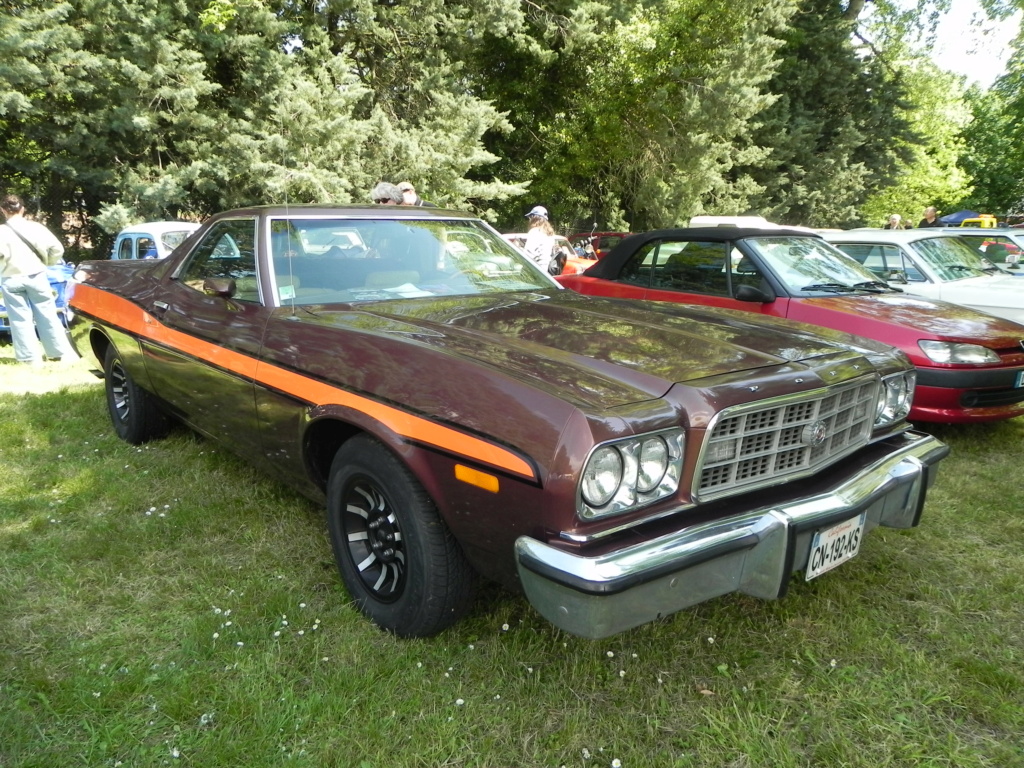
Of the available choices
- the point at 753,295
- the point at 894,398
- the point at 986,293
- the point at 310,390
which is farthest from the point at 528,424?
the point at 986,293

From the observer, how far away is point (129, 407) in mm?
4586

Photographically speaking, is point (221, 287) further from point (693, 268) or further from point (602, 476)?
point (693, 268)

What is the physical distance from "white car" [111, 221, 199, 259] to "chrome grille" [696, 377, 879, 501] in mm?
7965

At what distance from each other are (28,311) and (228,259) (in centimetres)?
471

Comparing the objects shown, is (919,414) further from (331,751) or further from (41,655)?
(41,655)

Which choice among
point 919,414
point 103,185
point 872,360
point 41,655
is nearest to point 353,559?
point 41,655

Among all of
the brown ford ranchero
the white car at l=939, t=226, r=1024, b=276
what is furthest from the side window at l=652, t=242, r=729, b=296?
the white car at l=939, t=226, r=1024, b=276

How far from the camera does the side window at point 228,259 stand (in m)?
3.37

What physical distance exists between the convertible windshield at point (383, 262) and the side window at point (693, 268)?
2099 millimetres

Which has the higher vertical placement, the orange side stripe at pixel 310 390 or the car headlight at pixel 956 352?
the orange side stripe at pixel 310 390

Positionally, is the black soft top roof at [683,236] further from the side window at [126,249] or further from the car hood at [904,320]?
the side window at [126,249]

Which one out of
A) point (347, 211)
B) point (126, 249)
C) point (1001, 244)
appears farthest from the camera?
point (1001, 244)

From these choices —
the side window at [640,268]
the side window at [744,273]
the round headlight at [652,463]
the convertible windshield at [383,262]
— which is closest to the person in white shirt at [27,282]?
the convertible windshield at [383,262]

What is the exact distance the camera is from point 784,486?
8.14 feet
